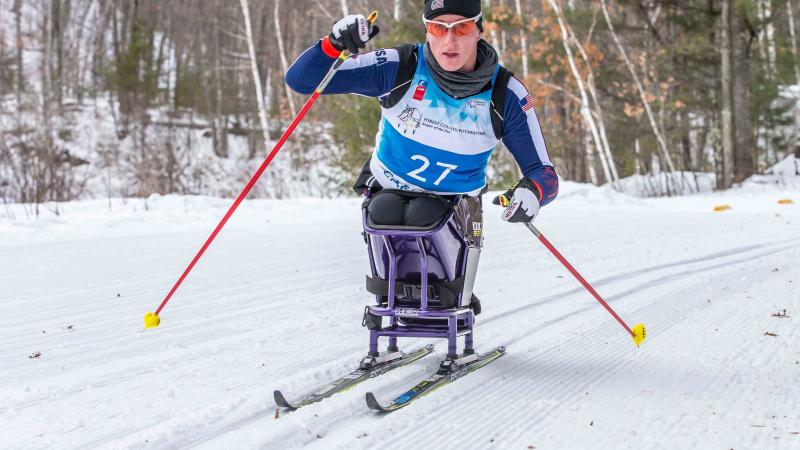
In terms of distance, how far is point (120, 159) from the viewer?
29844 mm

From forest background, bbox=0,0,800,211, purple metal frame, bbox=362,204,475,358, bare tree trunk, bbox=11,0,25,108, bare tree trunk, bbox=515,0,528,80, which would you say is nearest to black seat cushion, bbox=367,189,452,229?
purple metal frame, bbox=362,204,475,358

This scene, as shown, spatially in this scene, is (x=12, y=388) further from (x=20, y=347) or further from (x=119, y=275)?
(x=119, y=275)

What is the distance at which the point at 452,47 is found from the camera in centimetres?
309

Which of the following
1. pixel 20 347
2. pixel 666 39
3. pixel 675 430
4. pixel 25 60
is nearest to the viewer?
pixel 675 430

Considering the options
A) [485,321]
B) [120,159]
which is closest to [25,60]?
[120,159]

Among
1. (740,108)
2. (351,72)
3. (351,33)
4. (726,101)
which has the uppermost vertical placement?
(726,101)

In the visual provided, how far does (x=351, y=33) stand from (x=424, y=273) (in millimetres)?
1068

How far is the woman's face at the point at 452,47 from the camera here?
3.09 metres

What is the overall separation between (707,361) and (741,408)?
0.71m

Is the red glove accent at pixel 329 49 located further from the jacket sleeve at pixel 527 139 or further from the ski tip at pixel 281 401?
the ski tip at pixel 281 401

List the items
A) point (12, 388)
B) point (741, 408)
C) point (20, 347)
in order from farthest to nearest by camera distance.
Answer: point (20, 347) → point (12, 388) → point (741, 408)

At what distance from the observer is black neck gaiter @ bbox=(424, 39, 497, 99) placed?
3109 millimetres

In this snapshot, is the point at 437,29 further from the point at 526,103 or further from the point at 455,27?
the point at 526,103

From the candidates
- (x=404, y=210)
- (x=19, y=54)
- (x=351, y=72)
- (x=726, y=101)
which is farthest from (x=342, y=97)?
(x=19, y=54)
